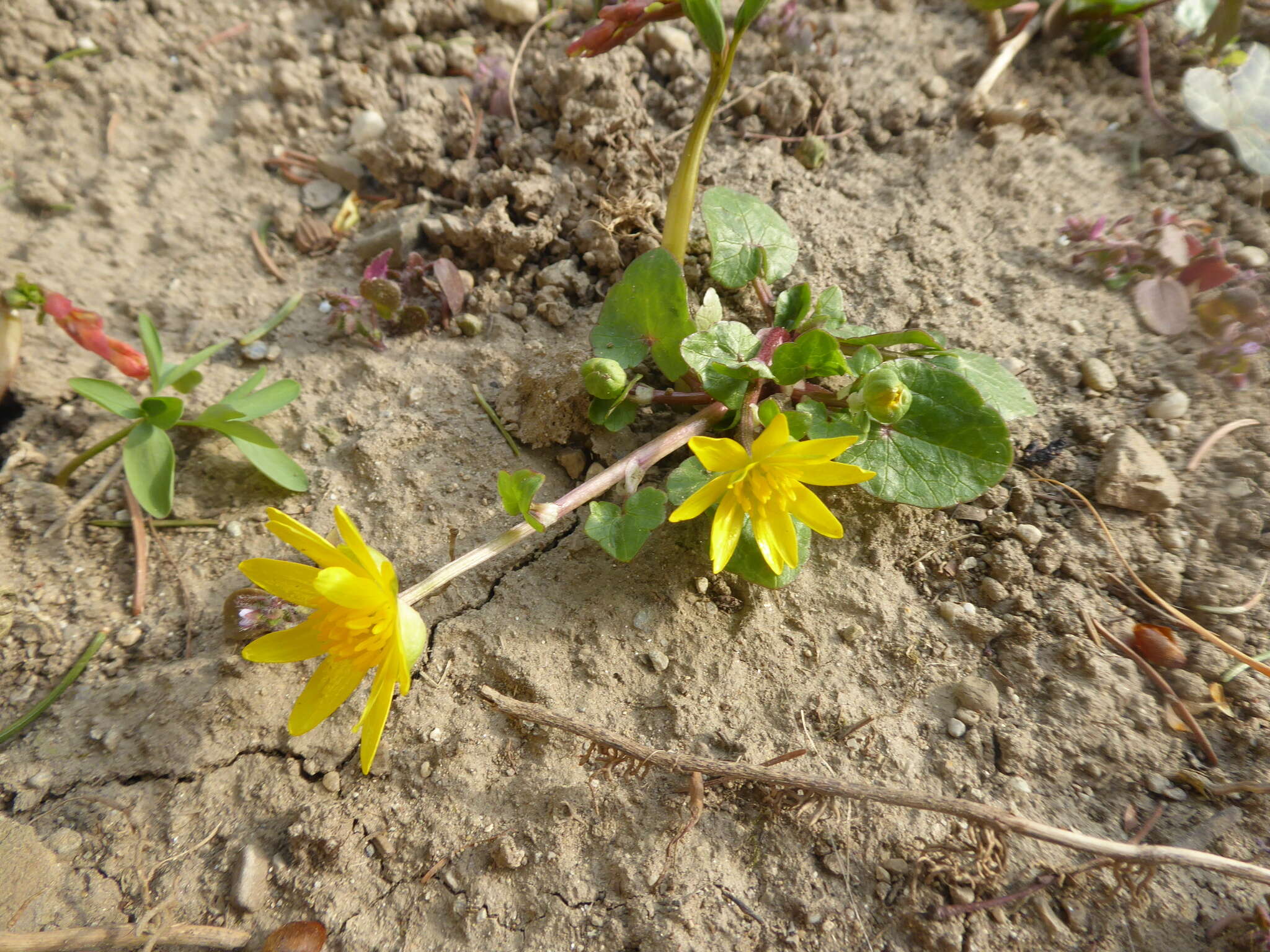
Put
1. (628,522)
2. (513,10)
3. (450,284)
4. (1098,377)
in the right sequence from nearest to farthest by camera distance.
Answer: (628,522)
(1098,377)
(450,284)
(513,10)

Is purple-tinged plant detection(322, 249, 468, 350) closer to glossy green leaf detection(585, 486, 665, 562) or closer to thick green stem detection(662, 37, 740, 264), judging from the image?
thick green stem detection(662, 37, 740, 264)

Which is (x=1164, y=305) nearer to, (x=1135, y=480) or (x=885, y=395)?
(x=1135, y=480)

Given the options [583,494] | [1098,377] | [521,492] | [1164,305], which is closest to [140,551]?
[521,492]

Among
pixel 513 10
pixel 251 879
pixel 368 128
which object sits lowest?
pixel 251 879

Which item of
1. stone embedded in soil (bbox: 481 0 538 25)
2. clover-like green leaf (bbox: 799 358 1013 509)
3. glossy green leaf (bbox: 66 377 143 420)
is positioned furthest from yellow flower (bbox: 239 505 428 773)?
stone embedded in soil (bbox: 481 0 538 25)

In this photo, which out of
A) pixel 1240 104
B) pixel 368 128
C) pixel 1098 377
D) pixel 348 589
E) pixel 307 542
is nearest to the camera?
pixel 348 589

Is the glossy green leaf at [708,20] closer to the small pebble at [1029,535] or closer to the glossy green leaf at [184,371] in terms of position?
the small pebble at [1029,535]

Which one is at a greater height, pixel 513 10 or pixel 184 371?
pixel 513 10

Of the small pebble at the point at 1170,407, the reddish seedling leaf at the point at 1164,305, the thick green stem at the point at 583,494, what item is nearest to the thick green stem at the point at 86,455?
the thick green stem at the point at 583,494
